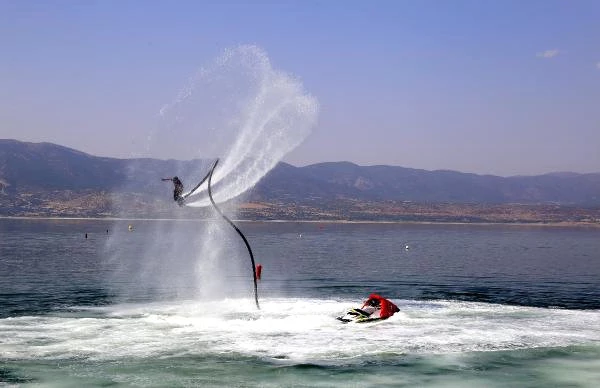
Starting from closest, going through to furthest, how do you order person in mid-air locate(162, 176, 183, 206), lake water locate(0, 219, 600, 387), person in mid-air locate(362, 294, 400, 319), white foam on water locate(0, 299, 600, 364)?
lake water locate(0, 219, 600, 387), white foam on water locate(0, 299, 600, 364), person in mid-air locate(162, 176, 183, 206), person in mid-air locate(362, 294, 400, 319)

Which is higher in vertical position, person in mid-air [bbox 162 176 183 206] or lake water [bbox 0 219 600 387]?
person in mid-air [bbox 162 176 183 206]

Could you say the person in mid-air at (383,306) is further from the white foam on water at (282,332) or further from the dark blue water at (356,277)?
the dark blue water at (356,277)

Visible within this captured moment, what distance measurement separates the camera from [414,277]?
266 feet

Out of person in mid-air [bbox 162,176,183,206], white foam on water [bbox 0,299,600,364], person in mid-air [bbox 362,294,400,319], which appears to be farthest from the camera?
person in mid-air [bbox 362,294,400,319]

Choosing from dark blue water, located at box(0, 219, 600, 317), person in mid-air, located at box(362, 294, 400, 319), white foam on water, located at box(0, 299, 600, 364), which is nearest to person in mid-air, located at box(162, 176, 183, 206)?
white foam on water, located at box(0, 299, 600, 364)

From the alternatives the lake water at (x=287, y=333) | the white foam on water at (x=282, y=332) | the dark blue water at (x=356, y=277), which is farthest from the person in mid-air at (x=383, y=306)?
the dark blue water at (x=356, y=277)

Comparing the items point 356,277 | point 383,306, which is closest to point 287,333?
point 383,306

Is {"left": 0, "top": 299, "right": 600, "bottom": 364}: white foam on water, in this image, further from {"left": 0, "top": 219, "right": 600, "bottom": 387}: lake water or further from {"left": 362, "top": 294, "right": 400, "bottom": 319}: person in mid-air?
{"left": 362, "top": 294, "right": 400, "bottom": 319}: person in mid-air

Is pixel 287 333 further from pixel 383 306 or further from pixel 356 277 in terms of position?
pixel 356 277

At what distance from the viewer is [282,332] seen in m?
39.5

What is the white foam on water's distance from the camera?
1361 inches

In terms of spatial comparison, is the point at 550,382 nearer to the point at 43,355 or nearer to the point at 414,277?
the point at 43,355

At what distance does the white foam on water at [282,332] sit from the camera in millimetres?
34562

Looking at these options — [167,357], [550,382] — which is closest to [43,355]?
[167,357]
